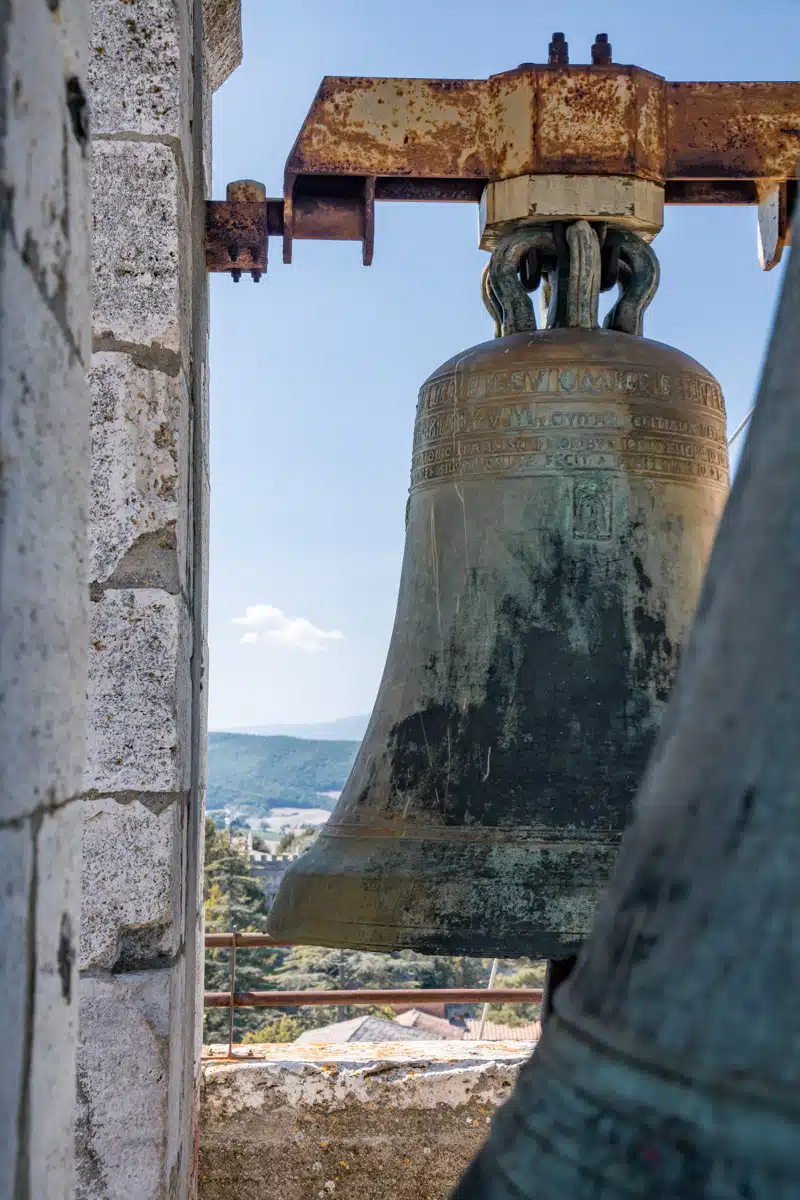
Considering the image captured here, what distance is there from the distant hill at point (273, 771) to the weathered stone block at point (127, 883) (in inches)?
3187

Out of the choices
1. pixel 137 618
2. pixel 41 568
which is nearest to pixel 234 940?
pixel 137 618

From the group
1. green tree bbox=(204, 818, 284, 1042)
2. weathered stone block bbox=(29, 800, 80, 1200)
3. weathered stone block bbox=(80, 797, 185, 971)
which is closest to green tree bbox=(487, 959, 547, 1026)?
green tree bbox=(204, 818, 284, 1042)

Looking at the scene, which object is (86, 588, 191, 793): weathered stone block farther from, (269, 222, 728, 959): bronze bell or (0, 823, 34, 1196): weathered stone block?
(0, 823, 34, 1196): weathered stone block

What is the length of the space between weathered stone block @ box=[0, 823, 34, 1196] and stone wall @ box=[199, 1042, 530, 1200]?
1960mm

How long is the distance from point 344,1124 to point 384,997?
553mm

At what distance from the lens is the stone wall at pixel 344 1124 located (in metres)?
2.46

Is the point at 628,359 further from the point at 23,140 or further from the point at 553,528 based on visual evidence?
the point at 23,140

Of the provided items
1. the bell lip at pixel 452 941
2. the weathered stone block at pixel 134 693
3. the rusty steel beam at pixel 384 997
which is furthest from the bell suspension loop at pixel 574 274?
the rusty steel beam at pixel 384 997

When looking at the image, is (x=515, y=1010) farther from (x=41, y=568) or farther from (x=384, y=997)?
(x=41, y=568)

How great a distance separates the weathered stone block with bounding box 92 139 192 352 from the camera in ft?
5.71

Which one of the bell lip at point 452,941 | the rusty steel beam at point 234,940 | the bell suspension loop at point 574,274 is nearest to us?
the bell lip at point 452,941

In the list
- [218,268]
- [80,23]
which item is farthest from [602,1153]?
[218,268]

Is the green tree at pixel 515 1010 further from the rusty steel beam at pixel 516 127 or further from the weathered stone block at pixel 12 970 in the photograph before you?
the weathered stone block at pixel 12 970

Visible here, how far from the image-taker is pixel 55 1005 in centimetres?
72
